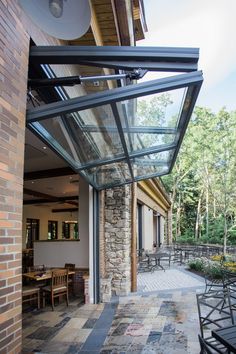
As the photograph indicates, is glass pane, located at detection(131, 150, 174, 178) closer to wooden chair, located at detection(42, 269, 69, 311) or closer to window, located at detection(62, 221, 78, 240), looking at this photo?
wooden chair, located at detection(42, 269, 69, 311)

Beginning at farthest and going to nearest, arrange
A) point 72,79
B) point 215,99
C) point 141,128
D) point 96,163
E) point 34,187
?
point 215,99, point 34,187, point 96,163, point 141,128, point 72,79

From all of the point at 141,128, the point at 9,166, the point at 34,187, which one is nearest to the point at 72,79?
the point at 9,166

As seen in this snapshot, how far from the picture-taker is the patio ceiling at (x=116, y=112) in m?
3.10

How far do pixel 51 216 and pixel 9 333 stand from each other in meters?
17.1

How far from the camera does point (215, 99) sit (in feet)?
93.8

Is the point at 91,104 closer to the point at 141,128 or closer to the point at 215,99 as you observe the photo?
the point at 141,128

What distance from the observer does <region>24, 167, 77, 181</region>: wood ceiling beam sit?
9.30 meters

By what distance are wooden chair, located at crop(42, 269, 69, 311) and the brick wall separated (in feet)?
15.1

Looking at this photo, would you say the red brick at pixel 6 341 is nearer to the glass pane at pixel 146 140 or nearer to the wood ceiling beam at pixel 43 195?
the glass pane at pixel 146 140

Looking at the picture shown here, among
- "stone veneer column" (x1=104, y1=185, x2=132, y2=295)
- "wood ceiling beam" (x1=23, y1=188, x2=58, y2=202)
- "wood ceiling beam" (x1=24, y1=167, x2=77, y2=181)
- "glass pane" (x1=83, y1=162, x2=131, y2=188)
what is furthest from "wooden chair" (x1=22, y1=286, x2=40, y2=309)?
"wood ceiling beam" (x1=23, y1=188, x2=58, y2=202)

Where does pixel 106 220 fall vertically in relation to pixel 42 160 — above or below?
below

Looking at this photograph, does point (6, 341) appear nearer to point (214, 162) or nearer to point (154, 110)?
point (154, 110)

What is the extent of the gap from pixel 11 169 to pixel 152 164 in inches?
188

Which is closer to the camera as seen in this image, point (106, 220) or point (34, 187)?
point (106, 220)
